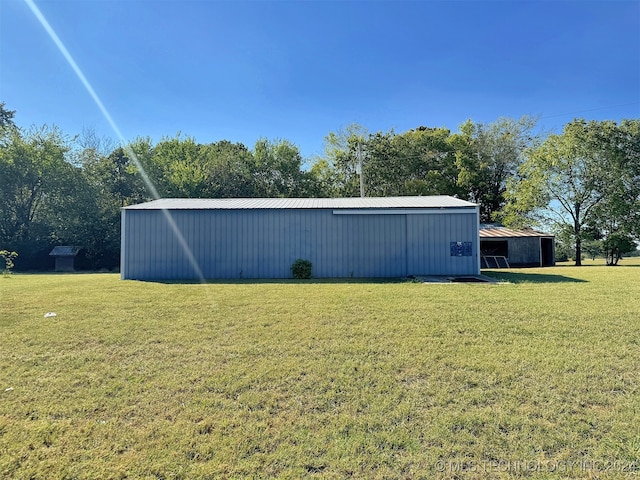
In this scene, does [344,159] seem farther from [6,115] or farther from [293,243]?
[6,115]

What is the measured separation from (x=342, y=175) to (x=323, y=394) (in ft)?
93.5

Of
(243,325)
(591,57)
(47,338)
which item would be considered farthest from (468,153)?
(47,338)

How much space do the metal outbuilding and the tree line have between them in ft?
42.2

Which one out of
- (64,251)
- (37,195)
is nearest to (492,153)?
(64,251)

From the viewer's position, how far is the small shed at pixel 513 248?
2066 centimetres

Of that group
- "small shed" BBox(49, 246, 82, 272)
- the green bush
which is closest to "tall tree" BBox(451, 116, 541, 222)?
the green bush

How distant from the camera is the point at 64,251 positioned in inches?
870

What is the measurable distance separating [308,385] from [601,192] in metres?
26.8

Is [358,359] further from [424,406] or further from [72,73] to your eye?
[72,73]

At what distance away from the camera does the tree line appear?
71.9 ft

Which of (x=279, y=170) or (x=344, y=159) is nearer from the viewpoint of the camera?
(x=344, y=159)

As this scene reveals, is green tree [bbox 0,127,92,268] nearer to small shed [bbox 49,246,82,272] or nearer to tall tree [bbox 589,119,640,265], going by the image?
small shed [bbox 49,246,82,272]

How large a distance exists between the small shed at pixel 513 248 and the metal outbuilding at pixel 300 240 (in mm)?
9761

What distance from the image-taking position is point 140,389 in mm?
3189
